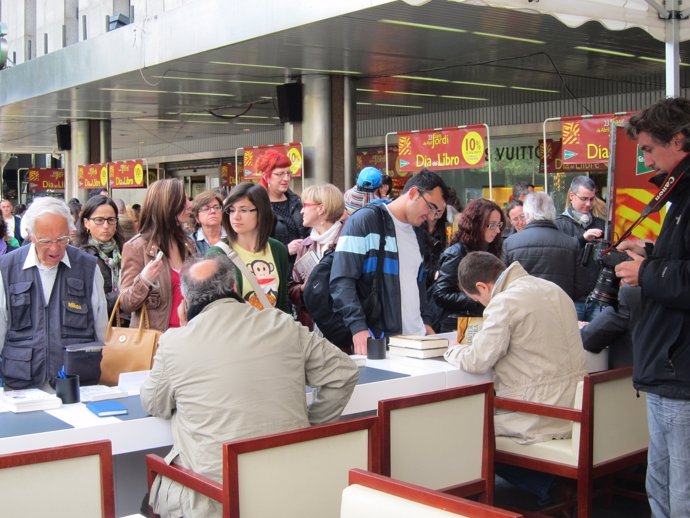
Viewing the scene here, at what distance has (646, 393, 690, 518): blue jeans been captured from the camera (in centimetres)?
310

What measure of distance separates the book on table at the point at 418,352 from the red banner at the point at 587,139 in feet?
13.8

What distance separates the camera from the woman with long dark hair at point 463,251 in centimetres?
559

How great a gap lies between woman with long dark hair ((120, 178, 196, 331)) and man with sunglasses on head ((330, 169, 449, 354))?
821 mm

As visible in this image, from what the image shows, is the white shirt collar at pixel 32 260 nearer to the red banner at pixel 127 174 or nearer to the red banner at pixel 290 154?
the red banner at pixel 290 154

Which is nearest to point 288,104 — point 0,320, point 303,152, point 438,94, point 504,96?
point 303,152

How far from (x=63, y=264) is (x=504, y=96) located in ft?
41.7

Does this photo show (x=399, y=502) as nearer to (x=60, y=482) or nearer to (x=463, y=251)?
(x=60, y=482)

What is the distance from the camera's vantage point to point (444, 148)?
30.6ft

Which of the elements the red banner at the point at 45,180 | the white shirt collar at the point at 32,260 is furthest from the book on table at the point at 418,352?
the red banner at the point at 45,180

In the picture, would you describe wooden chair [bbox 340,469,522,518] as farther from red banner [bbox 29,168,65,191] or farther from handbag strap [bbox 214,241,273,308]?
red banner [bbox 29,168,65,191]

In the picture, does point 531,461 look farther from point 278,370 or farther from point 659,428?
point 278,370

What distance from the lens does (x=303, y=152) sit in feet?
40.2

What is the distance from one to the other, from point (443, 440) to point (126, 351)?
1.44m

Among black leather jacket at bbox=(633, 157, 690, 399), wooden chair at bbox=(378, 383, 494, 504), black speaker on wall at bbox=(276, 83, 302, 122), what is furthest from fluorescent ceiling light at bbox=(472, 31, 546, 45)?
black leather jacket at bbox=(633, 157, 690, 399)
